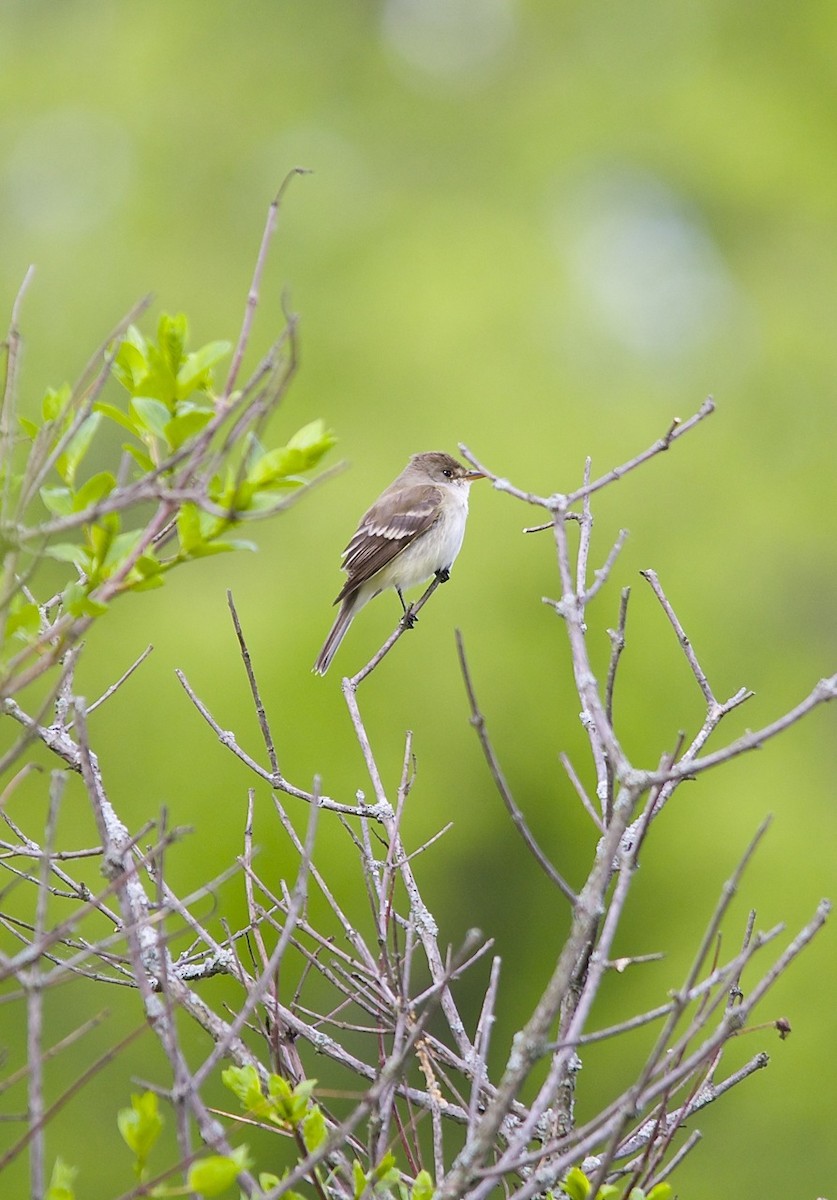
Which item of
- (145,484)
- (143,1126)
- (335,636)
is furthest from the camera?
(335,636)

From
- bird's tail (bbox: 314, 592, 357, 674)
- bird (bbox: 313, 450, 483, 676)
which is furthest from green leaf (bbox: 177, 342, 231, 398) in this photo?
bird (bbox: 313, 450, 483, 676)

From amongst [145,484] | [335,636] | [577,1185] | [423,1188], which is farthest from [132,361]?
[335,636]

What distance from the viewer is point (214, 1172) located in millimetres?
1938

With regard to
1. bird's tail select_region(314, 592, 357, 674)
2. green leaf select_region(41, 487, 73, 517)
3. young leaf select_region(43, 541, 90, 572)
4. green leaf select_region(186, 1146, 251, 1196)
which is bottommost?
green leaf select_region(186, 1146, 251, 1196)

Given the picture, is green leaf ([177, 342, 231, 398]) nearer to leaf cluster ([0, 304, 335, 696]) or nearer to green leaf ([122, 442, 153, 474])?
leaf cluster ([0, 304, 335, 696])

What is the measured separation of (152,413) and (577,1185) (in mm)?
1488

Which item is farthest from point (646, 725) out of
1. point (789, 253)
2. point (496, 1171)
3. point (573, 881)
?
point (496, 1171)

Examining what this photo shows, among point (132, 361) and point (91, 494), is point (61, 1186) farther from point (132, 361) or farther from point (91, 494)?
point (132, 361)

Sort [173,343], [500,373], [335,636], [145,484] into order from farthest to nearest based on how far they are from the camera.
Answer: [500,373] → [335,636] → [173,343] → [145,484]

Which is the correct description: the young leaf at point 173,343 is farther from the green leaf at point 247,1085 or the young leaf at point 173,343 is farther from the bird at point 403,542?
the bird at point 403,542

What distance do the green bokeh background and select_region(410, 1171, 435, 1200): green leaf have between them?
763 cm


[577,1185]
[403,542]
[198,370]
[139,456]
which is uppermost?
[403,542]

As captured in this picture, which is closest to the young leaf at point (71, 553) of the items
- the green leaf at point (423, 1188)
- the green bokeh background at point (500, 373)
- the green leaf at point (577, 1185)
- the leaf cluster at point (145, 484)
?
the leaf cluster at point (145, 484)

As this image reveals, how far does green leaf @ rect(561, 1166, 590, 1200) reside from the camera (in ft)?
8.03
